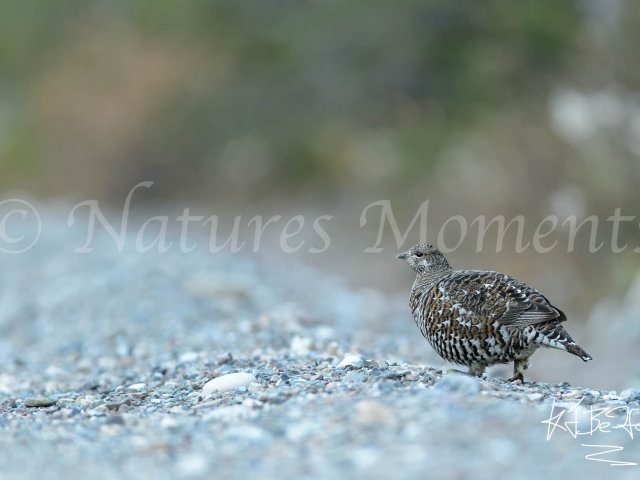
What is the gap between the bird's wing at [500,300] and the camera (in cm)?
569

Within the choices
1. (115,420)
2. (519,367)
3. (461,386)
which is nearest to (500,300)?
(519,367)

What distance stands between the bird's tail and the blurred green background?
496cm

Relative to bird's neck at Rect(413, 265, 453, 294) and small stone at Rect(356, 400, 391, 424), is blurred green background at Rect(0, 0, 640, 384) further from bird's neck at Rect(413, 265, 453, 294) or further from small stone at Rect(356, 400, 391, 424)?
small stone at Rect(356, 400, 391, 424)

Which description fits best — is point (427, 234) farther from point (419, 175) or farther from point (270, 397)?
point (270, 397)

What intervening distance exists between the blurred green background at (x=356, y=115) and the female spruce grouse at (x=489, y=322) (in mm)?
4889

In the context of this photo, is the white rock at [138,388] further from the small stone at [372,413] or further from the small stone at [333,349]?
the small stone at [372,413]

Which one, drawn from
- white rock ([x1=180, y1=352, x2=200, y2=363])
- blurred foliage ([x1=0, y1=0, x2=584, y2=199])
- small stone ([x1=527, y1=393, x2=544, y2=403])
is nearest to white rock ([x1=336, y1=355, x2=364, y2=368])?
small stone ([x1=527, y1=393, x2=544, y2=403])

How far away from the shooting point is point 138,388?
248 inches

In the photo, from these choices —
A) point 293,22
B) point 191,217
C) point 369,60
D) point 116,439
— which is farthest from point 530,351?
point 293,22

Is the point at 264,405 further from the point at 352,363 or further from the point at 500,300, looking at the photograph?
the point at 500,300

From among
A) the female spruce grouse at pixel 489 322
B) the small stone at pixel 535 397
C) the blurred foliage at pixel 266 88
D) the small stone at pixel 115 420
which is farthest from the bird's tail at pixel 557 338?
the blurred foliage at pixel 266 88

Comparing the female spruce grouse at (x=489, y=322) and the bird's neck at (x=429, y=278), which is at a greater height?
the bird's neck at (x=429, y=278)

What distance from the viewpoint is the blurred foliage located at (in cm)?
1702

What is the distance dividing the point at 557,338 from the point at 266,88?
20738mm
